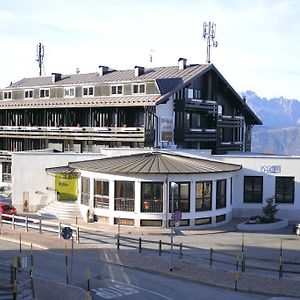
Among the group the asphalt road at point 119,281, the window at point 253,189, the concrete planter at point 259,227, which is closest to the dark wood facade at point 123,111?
the window at point 253,189

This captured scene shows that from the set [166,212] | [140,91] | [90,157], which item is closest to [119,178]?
[166,212]

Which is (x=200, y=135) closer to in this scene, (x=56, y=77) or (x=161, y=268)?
(x=56, y=77)

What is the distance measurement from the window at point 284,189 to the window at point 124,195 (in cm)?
1073

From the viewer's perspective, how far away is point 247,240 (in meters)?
31.1

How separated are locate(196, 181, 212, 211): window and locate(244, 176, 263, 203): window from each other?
A: 4187 mm

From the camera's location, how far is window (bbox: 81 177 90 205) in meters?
36.7

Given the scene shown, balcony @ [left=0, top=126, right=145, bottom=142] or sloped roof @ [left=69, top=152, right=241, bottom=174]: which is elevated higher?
balcony @ [left=0, top=126, right=145, bottom=142]

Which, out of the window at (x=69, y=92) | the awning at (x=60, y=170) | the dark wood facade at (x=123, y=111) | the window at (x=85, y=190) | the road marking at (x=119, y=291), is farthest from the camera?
the window at (x=69, y=92)

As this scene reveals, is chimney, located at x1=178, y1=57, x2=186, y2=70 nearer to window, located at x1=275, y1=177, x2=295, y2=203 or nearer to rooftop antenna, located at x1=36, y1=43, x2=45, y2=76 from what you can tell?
window, located at x1=275, y1=177, x2=295, y2=203

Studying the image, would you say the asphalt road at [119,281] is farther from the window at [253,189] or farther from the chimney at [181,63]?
the chimney at [181,63]

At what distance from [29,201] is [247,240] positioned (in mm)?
18222

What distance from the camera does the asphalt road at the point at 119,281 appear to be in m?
20.4

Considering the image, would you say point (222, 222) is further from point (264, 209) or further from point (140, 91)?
point (140, 91)

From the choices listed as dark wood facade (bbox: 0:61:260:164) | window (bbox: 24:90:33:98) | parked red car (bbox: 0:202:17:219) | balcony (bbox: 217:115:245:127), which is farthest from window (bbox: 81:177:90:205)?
window (bbox: 24:90:33:98)
